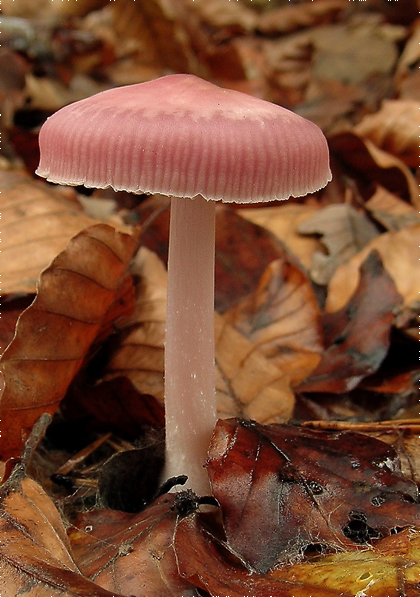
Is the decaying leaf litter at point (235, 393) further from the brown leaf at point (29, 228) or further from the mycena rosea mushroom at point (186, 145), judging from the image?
the mycena rosea mushroom at point (186, 145)

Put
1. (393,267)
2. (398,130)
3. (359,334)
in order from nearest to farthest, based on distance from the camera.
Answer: (359,334), (393,267), (398,130)

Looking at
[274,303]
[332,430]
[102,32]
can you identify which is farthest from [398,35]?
[332,430]

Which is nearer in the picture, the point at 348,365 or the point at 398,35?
the point at 348,365

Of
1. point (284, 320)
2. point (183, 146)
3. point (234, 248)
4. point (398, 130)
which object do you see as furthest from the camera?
point (398, 130)

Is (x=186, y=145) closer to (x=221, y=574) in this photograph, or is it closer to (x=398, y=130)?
(x=221, y=574)

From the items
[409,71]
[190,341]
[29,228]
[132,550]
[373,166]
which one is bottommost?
[373,166]

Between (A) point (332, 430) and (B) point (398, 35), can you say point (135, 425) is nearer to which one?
(A) point (332, 430)

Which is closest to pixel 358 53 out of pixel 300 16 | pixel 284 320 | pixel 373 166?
pixel 300 16
